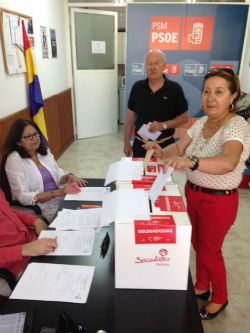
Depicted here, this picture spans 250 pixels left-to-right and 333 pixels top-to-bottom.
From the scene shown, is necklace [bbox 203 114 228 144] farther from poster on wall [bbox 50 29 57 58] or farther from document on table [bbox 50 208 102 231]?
poster on wall [bbox 50 29 57 58]

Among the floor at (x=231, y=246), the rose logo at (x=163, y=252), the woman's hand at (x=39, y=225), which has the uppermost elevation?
the rose logo at (x=163, y=252)

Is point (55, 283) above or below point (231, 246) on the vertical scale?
above

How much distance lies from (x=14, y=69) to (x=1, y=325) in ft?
8.83

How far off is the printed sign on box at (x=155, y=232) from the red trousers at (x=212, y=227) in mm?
619

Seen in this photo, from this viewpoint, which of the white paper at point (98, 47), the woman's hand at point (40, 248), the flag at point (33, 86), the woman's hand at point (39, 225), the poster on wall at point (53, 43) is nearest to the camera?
the woman's hand at point (40, 248)

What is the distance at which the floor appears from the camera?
5.66 ft

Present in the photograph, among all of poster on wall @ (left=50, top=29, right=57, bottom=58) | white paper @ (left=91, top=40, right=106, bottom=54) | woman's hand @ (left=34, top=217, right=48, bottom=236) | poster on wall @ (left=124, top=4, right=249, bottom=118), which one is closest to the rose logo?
woman's hand @ (left=34, top=217, right=48, bottom=236)

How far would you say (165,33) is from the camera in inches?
177

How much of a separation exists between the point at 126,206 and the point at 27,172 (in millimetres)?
1217

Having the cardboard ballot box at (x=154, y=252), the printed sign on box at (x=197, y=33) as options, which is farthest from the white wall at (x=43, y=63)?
the cardboard ballot box at (x=154, y=252)

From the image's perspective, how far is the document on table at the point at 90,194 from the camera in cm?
163

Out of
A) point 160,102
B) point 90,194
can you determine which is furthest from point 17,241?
point 160,102

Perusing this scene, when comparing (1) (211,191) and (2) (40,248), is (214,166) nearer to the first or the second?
(1) (211,191)

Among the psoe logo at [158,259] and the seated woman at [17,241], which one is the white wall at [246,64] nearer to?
the seated woman at [17,241]
